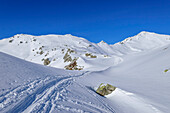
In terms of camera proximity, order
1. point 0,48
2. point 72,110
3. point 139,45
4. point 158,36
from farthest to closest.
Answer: point 158,36
point 139,45
point 0,48
point 72,110

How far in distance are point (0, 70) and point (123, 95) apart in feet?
29.2

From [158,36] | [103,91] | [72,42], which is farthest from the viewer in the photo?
[158,36]

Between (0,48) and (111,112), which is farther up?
(0,48)

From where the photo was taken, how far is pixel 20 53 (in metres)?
80.2

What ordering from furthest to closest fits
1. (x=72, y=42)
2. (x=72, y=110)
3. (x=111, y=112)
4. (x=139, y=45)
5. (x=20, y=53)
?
(x=139, y=45), (x=72, y=42), (x=20, y=53), (x=111, y=112), (x=72, y=110)

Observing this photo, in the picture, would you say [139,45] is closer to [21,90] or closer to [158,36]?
[158,36]

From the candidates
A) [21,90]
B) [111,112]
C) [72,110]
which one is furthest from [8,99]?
[111,112]

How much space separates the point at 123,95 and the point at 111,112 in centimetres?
265

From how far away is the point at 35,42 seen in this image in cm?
9106

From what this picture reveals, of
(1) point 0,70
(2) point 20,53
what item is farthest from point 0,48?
(1) point 0,70

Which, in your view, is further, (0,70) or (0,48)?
(0,48)

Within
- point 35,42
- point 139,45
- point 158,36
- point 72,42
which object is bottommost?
point 35,42

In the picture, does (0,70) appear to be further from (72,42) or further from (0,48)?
(0,48)

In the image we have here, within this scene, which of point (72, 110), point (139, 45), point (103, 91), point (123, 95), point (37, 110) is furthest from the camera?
point (139, 45)
